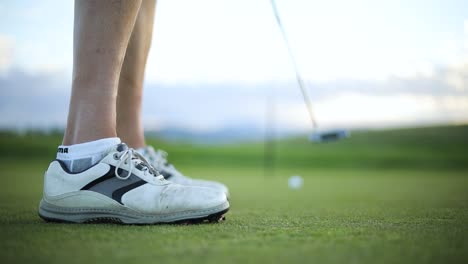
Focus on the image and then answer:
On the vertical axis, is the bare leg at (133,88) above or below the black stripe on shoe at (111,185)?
above

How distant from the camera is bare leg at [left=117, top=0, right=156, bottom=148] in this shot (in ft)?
7.28

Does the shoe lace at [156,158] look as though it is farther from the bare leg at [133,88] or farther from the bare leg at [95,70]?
the bare leg at [95,70]

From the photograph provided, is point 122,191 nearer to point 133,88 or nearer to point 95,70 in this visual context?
point 95,70

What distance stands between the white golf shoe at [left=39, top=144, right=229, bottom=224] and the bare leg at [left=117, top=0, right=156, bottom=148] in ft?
2.17

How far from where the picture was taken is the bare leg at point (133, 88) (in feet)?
7.28

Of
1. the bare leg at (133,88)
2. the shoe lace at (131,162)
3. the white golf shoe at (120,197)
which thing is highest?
the bare leg at (133,88)

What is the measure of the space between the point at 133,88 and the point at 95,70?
0.71 m

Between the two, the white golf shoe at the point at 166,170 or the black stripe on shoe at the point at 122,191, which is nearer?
the black stripe on shoe at the point at 122,191

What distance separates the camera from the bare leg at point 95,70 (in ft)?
5.00

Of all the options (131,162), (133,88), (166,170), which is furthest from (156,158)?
(131,162)

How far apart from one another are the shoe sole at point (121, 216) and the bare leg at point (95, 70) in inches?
8.8

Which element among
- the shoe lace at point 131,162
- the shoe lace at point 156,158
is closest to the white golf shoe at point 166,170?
the shoe lace at point 156,158

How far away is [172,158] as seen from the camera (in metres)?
13.2

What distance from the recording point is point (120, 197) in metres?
1.52
